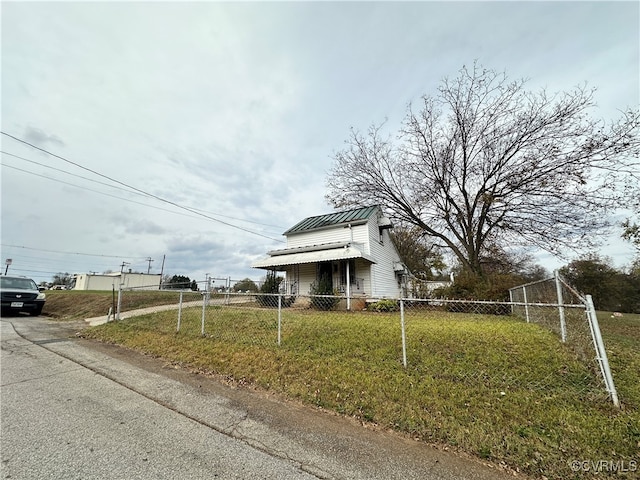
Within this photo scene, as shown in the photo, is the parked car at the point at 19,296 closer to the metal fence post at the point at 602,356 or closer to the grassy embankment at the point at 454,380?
the grassy embankment at the point at 454,380

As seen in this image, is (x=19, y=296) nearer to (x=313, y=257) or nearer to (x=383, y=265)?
(x=313, y=257)

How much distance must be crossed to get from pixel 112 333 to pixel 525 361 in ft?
32.5

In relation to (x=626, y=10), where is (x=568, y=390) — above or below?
below

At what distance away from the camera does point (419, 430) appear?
2.77 m

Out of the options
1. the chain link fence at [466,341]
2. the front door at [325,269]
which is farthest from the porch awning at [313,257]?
the chain link fence at [466,341]

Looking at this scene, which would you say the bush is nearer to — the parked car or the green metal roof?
the green metal roof

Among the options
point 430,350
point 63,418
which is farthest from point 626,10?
point 63,418

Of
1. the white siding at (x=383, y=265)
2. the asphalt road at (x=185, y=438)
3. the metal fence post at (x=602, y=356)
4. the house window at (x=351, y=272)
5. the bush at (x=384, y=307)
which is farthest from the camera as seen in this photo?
the white siding at (x=383, y=265)

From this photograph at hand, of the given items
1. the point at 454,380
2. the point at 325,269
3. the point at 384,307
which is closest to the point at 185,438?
the point at 454,380

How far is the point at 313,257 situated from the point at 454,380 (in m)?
9.78

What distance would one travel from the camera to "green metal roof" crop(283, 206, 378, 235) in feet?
50.6

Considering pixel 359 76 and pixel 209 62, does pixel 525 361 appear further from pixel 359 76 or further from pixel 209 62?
pixel 209 62

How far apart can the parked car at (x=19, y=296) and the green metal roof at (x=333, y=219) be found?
1266 cm

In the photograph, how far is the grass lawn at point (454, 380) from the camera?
99.4 inches
